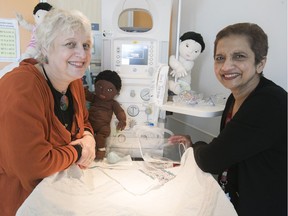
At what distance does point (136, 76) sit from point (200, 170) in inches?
25.8

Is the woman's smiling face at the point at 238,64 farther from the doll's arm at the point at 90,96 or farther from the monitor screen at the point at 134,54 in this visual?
the doll's arm at the point at 90,96

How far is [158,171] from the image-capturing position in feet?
3.79

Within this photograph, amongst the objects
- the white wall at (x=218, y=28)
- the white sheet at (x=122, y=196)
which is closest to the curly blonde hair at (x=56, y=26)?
the white sheet at (x=122, y=196)

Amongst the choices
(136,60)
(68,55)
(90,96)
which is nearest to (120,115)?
(90,96)

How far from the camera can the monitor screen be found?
4.60ft

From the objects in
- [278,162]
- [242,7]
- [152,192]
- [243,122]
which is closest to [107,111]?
[152,192]

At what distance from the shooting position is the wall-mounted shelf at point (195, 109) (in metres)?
1.23

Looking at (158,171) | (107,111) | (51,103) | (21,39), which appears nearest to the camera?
(51,103)

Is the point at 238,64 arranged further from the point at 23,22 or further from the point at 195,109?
the point at 23,22

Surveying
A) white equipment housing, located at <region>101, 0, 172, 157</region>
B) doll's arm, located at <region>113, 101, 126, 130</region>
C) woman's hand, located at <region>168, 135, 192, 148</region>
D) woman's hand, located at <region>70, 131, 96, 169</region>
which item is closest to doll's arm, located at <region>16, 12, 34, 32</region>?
white equipment housing, located at <region>101, 0, 172, 157</region>

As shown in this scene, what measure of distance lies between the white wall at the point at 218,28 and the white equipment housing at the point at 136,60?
506 mm

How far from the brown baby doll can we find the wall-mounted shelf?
0.27m

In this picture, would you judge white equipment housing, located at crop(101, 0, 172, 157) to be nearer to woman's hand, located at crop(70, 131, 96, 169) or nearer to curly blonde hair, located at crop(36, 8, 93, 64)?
woman's hand, located at crop(70, 131, 96, 169)

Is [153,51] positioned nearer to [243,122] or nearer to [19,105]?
[243,122]
